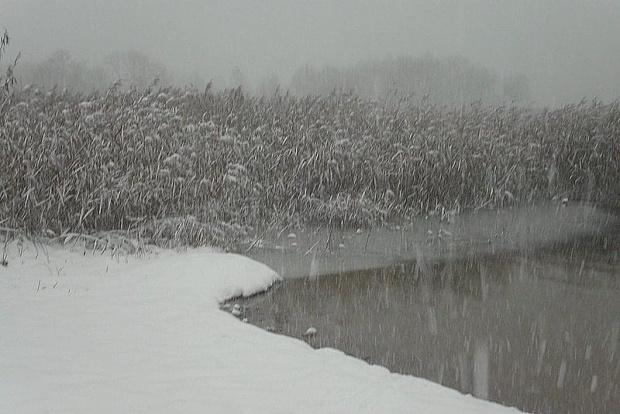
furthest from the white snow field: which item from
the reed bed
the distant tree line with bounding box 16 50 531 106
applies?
the distant tree line with bounding box 16 50 531 106

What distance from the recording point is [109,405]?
9.23 ft

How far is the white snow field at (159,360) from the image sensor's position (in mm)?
2959

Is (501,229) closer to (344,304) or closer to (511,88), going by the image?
(344,304)

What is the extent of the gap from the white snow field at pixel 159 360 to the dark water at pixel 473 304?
1.84 feet

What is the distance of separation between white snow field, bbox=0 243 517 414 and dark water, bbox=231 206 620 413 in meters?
0.56

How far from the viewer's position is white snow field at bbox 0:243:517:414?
9.71 feet

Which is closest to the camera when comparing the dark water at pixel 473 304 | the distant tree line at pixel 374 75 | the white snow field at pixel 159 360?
the white snow field at pixel 159 360

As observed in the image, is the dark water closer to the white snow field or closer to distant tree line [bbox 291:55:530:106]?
the white snow field

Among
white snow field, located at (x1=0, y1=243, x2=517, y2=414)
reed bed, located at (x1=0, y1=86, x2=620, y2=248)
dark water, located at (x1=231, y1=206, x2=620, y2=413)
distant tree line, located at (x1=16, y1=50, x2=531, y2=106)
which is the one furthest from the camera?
distant tree line, located at (x1=16, y1=50, x2=531, y2=106)

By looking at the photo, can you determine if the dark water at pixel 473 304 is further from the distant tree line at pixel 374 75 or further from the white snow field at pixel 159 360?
the distant tree line at pixel 374 75

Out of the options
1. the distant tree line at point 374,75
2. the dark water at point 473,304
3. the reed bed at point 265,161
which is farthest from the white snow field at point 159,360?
the distant tree line at point 374,75

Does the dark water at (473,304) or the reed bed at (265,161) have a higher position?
the reed bed at (265,161)

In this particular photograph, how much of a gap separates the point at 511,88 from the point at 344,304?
23220mm

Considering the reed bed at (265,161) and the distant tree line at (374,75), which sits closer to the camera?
the reed bed at (265,161)
